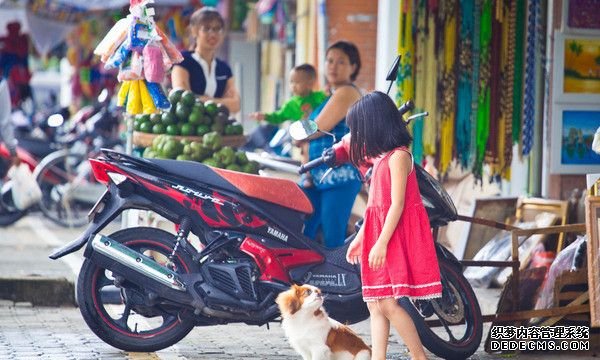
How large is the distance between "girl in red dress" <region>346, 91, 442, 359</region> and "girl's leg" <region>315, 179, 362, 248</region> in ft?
7.66

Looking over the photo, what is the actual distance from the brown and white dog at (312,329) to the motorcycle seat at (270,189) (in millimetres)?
978

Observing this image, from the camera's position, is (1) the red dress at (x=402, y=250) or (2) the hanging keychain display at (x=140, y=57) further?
(2) the hanging keychain display at (x=140, y=57)

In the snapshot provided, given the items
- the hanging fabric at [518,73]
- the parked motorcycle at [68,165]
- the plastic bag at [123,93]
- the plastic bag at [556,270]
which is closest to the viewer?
the plastic bag at [556,270]

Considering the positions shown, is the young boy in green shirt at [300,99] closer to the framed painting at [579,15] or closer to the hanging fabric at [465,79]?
the hanging fabric at [465,79]

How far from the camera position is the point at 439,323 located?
24.6ft

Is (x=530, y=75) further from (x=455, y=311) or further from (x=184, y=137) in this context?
(x=455, y=311)

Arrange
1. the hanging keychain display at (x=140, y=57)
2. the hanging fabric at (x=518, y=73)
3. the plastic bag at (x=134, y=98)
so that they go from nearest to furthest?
the hanging keychain display at (x=140, y=57), the plastic bag at (x=134, y=98), the hanging fabric at (x=518, y=73)

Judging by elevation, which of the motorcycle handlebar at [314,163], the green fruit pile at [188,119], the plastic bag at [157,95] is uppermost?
the plastic bag at [157,95]

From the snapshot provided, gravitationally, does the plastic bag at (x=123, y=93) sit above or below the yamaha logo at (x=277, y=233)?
above

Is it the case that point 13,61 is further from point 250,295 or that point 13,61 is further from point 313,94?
point 250,295

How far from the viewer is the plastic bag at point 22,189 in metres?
14.8

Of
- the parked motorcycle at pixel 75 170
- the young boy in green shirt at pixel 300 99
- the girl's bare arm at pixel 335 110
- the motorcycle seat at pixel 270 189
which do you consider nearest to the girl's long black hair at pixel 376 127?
the motorcycle seat at pixel 270 189

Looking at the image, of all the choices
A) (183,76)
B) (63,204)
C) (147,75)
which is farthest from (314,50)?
(147,75)

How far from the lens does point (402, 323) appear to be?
21.4ft
